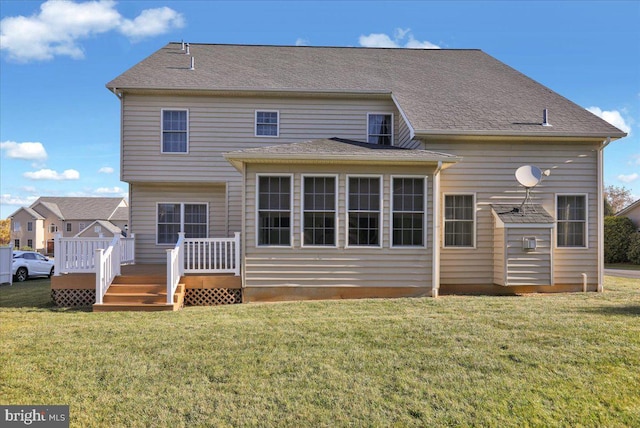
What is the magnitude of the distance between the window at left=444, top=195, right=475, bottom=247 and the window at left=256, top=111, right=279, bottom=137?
223 inches

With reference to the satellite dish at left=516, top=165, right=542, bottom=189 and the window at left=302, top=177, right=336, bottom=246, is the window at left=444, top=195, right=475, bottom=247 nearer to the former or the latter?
the satellite dish at left=516, top=165, right=542, bottom=189

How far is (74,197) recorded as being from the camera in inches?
2152

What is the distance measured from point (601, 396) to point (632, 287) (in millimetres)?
9263

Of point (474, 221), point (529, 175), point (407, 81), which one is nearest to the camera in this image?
point (529, 175)

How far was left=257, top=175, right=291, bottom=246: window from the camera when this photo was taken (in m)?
9.65

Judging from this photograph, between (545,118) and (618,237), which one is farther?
(618,237)

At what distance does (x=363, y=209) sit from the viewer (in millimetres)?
9750

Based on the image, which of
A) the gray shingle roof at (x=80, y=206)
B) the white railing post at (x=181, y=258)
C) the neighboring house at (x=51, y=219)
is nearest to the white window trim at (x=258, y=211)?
the white railing post at (x=181, y=258)

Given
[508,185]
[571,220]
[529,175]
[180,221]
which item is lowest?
[180,221]

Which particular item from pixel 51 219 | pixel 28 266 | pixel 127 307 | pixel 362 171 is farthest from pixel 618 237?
pixel 51 219

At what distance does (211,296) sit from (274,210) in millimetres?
2511

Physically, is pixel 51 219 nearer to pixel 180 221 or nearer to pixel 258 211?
pixel 180 221

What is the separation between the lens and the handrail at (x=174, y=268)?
8.73m

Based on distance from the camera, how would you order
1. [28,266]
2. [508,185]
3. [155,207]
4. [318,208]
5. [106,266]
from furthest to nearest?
[28,266] < [155,207] < [508,185] < [318,208] < [106,266]
